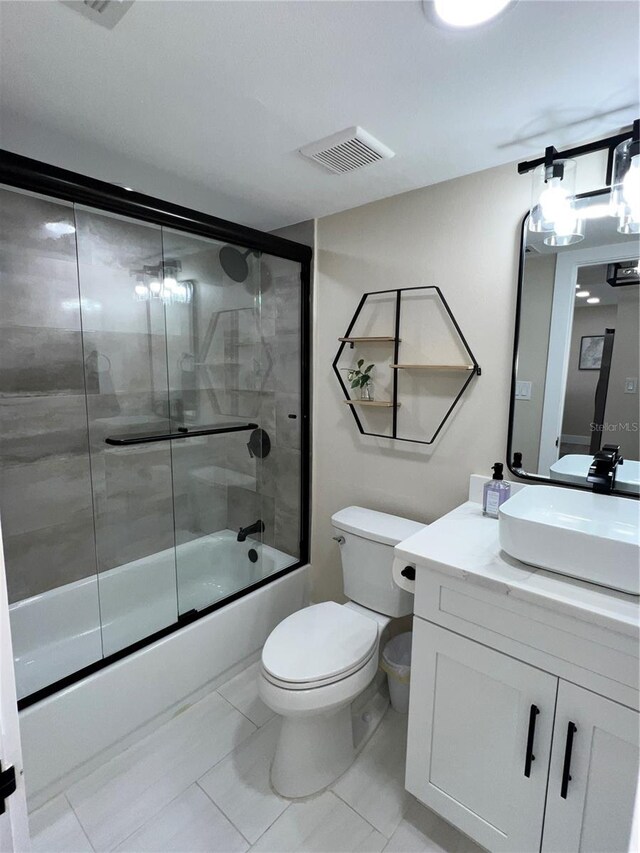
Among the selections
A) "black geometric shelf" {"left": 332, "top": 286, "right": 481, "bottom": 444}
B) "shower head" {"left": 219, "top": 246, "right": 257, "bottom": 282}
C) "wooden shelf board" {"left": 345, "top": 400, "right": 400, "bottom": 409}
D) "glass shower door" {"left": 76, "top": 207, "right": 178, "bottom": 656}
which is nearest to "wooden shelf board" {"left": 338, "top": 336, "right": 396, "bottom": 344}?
"black geometric shelf" {"left": 332, "top": 286, "right": 481, "bottom": 444}

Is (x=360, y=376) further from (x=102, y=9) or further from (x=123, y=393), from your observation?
(x=102, y=9)

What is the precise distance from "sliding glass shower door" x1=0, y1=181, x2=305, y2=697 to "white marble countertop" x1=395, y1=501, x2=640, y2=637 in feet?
3.70

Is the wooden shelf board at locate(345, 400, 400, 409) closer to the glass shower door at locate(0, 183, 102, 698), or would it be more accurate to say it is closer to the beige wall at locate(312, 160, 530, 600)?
the beige wall at locate(312, 160, 530, 600)

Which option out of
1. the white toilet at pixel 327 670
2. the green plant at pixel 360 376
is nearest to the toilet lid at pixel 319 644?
the white toilet at pixel 327 670

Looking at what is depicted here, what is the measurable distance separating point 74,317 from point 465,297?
5.69 ft

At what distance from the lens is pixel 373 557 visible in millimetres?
1781

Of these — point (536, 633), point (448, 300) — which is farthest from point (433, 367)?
Answer: point (536, 633)

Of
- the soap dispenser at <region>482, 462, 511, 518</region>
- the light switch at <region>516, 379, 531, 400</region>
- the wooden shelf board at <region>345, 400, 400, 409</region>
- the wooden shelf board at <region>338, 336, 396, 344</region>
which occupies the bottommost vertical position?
Result: the soap dispenser at <region>482, 462, 511, 518</region>

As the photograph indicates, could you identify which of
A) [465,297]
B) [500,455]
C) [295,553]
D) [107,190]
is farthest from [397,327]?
[295,553]

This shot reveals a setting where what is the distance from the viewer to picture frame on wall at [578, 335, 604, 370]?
138 centimetres

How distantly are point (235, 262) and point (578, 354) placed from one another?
1572 mm

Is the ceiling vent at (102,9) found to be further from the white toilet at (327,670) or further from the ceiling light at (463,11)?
the white toilet at (327,670)

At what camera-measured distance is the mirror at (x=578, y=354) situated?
4.37 ft

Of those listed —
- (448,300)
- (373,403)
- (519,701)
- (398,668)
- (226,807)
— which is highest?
(448,300)
